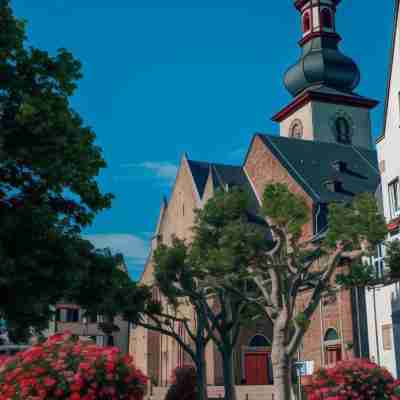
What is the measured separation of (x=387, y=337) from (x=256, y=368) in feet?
67.5

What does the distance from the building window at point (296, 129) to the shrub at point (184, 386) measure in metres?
40.6

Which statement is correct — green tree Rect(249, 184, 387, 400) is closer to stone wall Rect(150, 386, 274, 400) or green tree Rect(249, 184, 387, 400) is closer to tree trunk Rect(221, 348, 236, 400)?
tree trunk Rect(221, 348, 236, 400)

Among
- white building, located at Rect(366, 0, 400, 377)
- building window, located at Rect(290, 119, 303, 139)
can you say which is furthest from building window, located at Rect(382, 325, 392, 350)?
building window, located at Rect(290, 119, 303, 139)

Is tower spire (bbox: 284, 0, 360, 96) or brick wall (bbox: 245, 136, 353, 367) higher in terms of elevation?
tower spire (bbox: 284, 0, 360, 96)

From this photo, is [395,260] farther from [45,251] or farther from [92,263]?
[45,251]

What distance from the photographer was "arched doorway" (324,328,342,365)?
124 ft

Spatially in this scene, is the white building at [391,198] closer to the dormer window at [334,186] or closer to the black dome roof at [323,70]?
the dormer window at [334,186]

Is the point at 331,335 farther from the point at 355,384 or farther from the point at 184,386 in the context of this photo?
the point at 355,384

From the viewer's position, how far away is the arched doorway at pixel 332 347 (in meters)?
37.7

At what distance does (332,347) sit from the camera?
38.2 meters

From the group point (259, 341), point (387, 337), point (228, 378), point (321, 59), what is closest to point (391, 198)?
point (387, 337)

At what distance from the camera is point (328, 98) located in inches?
2739

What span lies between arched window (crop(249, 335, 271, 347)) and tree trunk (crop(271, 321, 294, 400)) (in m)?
27.7

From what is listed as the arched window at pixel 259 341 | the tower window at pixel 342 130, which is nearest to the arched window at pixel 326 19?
the tower window at pixel 342 130
